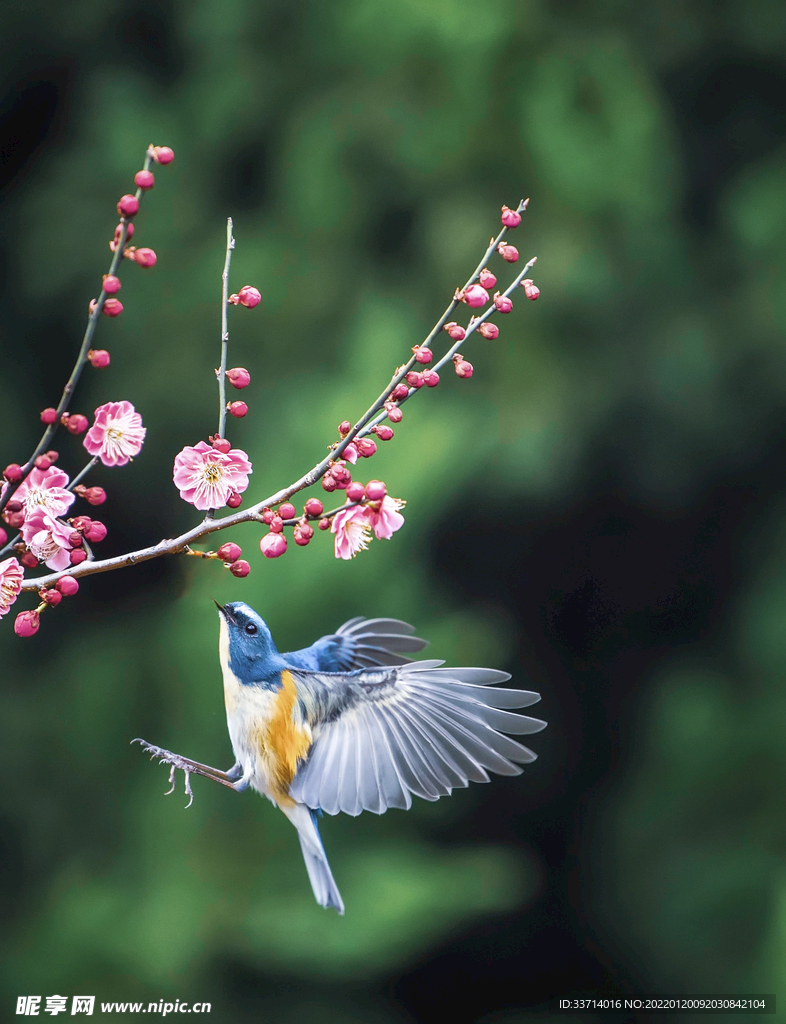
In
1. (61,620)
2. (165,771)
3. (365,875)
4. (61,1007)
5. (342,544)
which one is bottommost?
(61,1007)

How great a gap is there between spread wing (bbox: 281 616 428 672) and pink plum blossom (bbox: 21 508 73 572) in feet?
1.20

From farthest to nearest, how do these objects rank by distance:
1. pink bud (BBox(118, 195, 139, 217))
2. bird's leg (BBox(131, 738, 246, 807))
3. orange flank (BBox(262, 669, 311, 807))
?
orange flank (BBox(262, 669, 311, 807))
bird's leg (BBox(131, 738, 246, 807))
pink bud (BBox(118, 195, 139, 217))

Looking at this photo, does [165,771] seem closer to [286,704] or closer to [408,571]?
[408,571]

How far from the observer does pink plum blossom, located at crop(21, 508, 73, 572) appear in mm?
598

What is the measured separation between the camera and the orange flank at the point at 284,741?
2.64 feet

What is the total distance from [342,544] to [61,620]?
5.22 ft

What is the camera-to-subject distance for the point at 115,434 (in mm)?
615

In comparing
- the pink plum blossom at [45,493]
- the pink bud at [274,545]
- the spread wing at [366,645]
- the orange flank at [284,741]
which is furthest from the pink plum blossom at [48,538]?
the spread wing at [366,645]

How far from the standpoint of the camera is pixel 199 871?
1.68 m

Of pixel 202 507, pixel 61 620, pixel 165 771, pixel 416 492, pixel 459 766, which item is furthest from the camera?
pixel 61 620

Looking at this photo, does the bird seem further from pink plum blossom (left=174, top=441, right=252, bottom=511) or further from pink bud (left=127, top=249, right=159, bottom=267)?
pink bud (left=127, top=249, right=159, bottom=267)

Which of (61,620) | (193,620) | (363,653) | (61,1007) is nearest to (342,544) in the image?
(363,653)

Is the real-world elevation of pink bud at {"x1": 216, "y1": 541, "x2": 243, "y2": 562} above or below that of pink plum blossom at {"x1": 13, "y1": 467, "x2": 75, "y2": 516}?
below

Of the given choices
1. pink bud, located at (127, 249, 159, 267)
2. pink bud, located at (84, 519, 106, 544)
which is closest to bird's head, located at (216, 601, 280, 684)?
pink bud, located at (84, 519, 106, 544)
